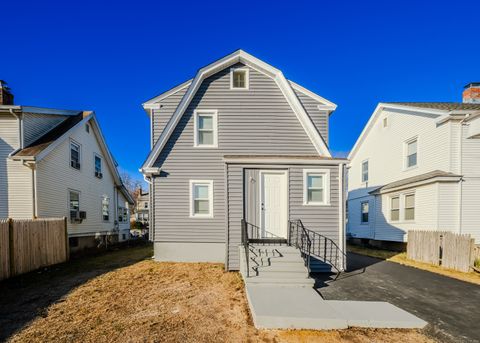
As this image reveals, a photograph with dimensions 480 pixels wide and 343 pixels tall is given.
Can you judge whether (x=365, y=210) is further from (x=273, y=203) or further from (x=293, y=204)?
(x=273, y=203)

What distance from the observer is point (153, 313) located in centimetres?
497

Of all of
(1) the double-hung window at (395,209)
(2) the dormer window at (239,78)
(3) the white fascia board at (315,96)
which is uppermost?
(2) the dormer window at (239,78)

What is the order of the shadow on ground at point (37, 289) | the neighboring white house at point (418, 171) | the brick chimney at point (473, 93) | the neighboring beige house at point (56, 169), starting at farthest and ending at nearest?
the brick chimney at point (473, 93) → the neighboring white house at point (418, 171) → the neighboring beige house at point (56, 169) → the shadow on ground at point (37, 289)

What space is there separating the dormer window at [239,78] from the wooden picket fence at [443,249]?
32.1ft

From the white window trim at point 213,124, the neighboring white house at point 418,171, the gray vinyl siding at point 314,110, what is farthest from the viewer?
the neighboring white house at point 418,171

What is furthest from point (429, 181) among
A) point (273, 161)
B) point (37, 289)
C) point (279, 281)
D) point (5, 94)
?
point (5, 94)

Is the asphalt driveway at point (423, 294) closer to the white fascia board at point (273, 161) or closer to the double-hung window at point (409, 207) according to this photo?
the white fascia board at point (273, 161)

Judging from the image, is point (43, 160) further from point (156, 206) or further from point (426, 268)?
point (426, 268)

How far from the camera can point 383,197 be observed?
1477 centimetres

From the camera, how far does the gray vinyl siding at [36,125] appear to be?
36.4 ft

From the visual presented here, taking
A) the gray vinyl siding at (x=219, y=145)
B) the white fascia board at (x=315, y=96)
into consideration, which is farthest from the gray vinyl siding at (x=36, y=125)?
the white fascia board at (x=315, y=96)

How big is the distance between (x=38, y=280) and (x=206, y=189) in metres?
6.11

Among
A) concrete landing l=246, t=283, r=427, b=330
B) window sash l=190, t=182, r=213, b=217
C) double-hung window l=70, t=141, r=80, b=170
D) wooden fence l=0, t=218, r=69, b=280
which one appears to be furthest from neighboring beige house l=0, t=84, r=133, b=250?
concrete landing l=246, t=283, r=427, b=330

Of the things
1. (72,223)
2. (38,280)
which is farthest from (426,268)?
(72,223)
